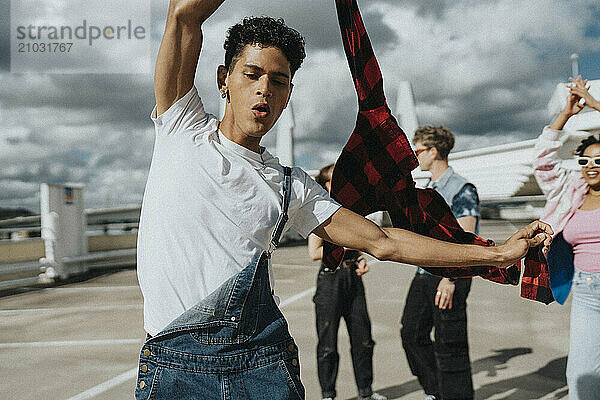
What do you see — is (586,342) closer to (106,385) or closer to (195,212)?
(195,212)

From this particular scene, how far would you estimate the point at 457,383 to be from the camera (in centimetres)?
429

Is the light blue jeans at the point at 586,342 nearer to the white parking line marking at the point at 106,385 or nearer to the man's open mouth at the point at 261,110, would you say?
the man's open mouth at the point at 261,110

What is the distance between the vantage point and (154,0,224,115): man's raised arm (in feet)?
5.24

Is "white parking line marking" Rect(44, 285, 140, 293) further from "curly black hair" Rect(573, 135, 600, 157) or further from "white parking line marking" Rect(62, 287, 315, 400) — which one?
"curly black hair" Rect(573, 135, 600, 157)

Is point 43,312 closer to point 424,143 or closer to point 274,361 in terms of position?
point 424,143

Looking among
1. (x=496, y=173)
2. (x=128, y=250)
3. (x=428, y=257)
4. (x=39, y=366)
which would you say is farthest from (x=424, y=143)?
(x=496, y=173)

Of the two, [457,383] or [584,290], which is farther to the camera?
[457,383]

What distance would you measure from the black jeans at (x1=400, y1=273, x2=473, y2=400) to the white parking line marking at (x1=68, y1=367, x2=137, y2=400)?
103 inches

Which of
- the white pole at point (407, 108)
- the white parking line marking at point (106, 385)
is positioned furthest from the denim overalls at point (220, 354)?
the white pole at point (407, 108)

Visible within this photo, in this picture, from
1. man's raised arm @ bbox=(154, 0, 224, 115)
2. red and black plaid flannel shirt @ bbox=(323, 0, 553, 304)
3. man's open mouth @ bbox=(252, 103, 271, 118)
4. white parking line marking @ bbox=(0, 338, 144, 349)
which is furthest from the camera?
white parking line marking @ bbox=(0, 338, 144, 349)

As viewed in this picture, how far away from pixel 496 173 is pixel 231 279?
86.6ft

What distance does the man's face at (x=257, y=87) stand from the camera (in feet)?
5.72

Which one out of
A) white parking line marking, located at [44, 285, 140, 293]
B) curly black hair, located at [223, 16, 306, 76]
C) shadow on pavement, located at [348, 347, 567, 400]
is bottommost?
shadow on pavement, located at [348, 347, 567, 400]

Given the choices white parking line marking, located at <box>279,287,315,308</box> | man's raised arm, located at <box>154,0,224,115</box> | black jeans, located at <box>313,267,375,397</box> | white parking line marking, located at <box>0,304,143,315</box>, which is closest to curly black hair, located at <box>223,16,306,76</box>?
man's raised arm, located at <box>154,0,224,115</box>
